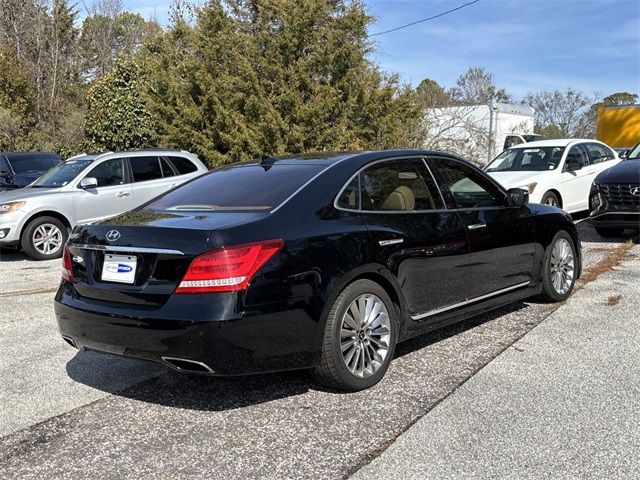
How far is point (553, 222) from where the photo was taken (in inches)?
245

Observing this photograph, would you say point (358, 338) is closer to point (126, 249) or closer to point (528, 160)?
point (126, 249)

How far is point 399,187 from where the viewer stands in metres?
4.83

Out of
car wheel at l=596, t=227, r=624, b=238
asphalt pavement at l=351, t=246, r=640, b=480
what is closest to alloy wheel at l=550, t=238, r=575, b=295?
asphalt pavement at l=351, t=246, r=640, b=480

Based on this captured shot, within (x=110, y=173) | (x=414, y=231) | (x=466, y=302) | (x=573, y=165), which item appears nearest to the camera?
(x=414, y=231)

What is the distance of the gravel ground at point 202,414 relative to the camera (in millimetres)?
3330

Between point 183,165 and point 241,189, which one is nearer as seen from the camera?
point 241,189

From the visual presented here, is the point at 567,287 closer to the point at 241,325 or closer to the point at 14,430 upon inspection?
the point at 241,325

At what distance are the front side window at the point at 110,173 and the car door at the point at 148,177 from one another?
0.61 feet

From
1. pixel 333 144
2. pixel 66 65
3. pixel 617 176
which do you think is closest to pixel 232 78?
pixel 333 144

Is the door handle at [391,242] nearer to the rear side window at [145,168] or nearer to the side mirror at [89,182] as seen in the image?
the side mirror at [89,182]

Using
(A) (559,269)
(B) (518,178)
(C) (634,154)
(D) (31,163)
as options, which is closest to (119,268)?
(A) (559,269)

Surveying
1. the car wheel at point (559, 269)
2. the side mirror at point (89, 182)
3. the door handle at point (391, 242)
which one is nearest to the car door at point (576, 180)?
the car wheel at point (559, 269)

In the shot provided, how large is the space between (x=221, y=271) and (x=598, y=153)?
11.4 metres

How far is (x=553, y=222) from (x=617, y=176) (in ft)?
14.8
